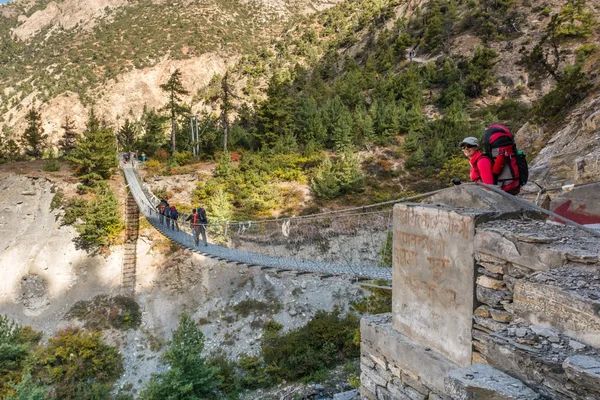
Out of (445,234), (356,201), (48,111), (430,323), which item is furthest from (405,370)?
(48,111)

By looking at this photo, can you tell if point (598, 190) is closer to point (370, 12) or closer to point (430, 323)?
point (430, 323)

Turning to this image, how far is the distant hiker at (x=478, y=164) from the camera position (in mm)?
2646

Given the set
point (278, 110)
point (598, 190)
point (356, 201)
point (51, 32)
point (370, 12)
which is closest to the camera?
point (598, 190)

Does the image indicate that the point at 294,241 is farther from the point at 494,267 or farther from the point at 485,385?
the point at 485,385

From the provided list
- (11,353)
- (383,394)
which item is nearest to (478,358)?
(383,394)

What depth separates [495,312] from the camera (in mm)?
2025

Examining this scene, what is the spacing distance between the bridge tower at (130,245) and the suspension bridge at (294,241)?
4.77 feet

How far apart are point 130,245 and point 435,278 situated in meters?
13.0

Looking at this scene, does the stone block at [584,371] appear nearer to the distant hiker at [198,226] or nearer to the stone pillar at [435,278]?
the stone pillar at [435,278]

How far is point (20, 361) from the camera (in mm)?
9125

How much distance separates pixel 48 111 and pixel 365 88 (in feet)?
120

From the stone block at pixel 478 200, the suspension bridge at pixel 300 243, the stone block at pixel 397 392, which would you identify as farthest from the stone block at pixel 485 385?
the suspension bridge at pixel 300 243

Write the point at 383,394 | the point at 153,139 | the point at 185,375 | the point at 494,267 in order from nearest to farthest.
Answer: the point at 494,267 → the point at 383,394 → the point at 185,375 → the point at 153,139

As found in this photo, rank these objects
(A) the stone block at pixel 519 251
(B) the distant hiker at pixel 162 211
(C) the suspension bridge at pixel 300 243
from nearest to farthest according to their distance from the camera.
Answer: (A) the stone block at pixel 519 251, (C) the suspension bridge at pixel 300 243, (B) the distant hiker at pixel 162 211
